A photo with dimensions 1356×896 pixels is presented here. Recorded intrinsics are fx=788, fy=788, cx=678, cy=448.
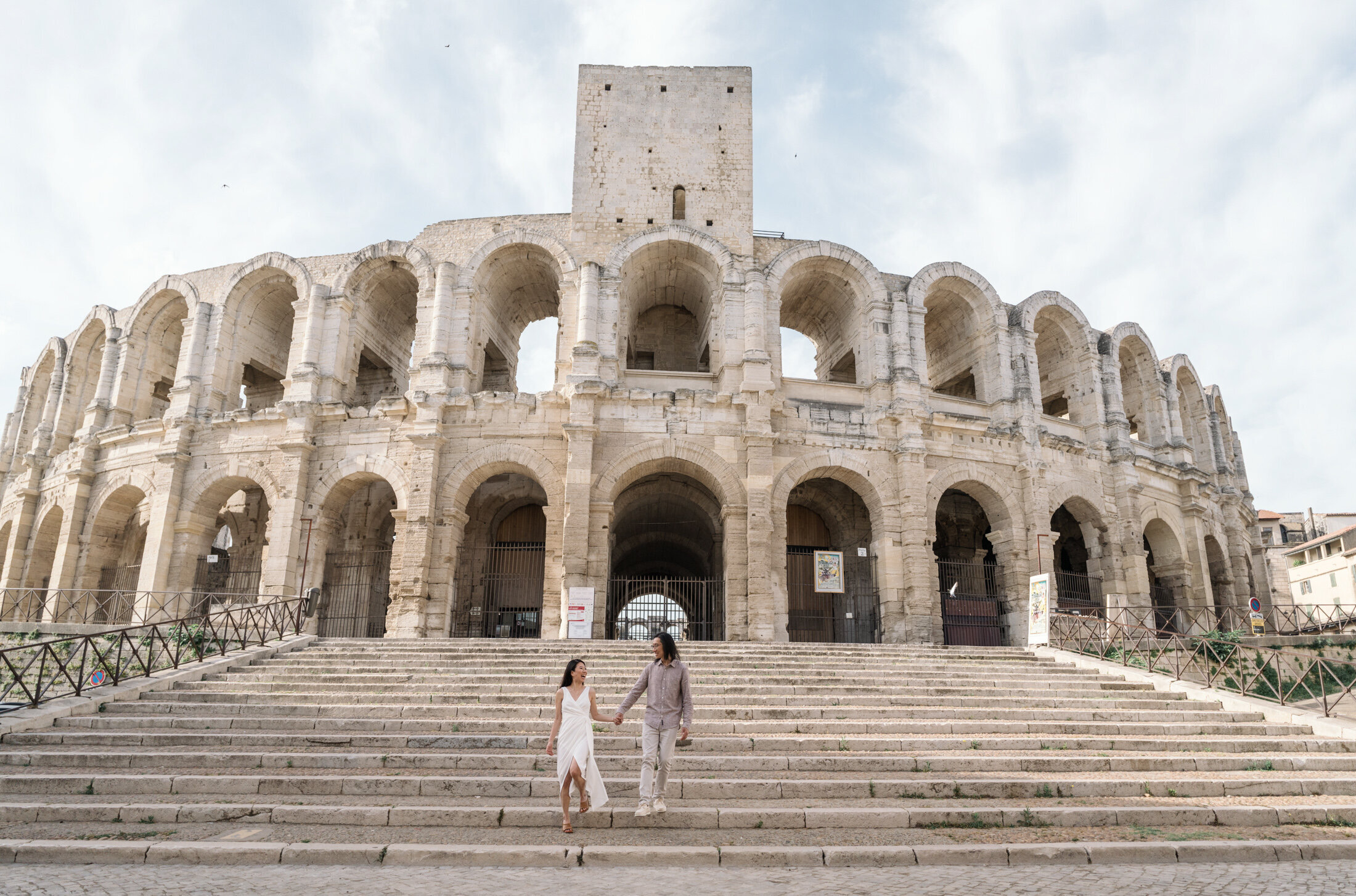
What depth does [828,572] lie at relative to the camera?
17.6 metres

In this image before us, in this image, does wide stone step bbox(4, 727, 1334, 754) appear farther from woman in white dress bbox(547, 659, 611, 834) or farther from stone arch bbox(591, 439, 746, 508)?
stone arch bbox(591, 439, 746, 508)

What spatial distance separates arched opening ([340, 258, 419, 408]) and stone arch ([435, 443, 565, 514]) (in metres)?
2.74

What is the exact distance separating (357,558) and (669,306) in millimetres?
11385

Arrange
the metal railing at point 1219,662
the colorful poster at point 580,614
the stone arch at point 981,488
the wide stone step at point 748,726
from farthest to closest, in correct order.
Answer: the stone arch at point 981,488 → the colorful poster at point 580,614 → the metal railing at point 1219,662 → the wide stone step at point 748,726

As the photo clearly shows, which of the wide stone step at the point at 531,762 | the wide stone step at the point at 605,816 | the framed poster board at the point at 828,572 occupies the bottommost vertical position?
the wide stone step at the point at 605,816

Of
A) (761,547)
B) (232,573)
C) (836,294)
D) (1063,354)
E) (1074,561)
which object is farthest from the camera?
(1074,561)

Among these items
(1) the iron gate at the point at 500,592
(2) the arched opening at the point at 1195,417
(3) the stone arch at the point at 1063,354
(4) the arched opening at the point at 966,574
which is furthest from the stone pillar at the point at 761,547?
(2) the arched opening at the point at 1195,417

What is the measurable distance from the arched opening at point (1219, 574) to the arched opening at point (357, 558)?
2418 cm

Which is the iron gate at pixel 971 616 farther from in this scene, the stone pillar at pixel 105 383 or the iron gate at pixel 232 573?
the stone pillar at pixel 105 383

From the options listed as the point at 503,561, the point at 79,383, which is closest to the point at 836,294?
the point at 503,561

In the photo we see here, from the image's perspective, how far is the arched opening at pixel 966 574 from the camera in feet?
62.5

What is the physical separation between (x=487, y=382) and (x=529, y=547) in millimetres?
5436

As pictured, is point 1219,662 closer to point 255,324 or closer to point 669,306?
point 669,306

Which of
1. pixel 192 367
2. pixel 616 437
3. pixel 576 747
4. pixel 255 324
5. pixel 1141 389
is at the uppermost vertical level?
pixel 255 324
